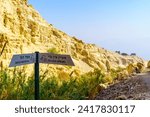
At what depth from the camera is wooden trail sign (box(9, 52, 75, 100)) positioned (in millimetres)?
7770

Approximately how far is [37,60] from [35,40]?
46.7m

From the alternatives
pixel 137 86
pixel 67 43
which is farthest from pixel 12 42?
pixel 137 86

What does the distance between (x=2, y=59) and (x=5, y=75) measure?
31.8 metres

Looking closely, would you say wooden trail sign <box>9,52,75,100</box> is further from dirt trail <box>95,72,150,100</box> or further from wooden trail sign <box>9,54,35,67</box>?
dirt trail <box>95,72,150,100</box>

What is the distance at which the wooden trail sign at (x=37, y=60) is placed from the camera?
7770mm

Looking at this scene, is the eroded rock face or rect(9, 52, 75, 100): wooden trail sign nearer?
rect(9, 52, 75, 100): wooden trail sign

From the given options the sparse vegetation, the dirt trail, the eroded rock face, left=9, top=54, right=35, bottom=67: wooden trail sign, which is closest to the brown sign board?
left=9, top=54, right=35, bottom=67: wooden trail sign

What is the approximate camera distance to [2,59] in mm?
41031

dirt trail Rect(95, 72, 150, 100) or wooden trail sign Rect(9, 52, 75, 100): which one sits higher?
wooden trail sign Rect(9, 52, 75, 100)

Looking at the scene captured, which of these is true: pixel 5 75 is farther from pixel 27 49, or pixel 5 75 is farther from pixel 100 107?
Answer: pixel 27 49

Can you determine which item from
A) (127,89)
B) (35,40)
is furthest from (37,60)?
(35,40)

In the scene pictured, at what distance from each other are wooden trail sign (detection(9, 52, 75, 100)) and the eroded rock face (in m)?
30.2

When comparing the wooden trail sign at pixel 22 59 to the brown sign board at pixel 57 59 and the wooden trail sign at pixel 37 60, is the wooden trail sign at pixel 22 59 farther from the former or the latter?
the brown sign board at pixel 57 59

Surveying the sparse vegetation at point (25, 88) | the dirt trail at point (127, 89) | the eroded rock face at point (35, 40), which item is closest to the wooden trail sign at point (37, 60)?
the sparse vegetation at point (25, 88)
